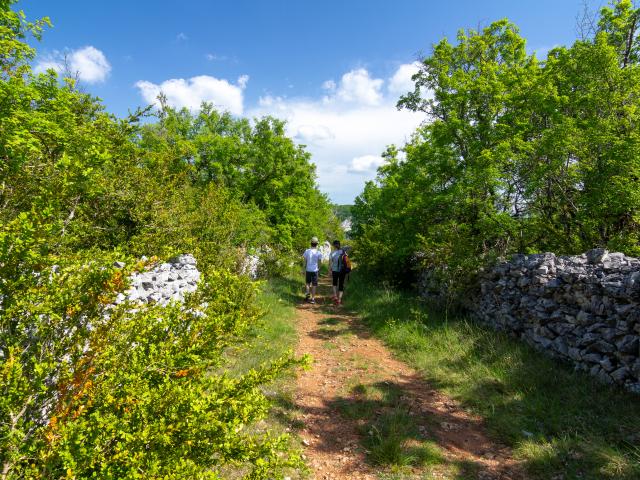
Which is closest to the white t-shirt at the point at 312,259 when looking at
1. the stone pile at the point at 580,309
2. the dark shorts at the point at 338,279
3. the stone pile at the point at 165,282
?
the dark shorts at the point at 338,279

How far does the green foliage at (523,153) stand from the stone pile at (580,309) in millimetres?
1415

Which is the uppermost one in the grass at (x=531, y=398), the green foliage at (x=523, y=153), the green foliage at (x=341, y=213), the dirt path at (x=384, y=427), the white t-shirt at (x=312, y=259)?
the green foliage at (x=341, y=213)

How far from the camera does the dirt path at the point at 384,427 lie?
4.01m

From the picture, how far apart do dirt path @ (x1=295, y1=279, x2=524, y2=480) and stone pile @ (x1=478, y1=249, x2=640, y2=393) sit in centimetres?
249

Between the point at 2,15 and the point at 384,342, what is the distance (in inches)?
370

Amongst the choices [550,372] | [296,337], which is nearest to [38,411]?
[296,337]

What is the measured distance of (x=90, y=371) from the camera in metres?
2.11

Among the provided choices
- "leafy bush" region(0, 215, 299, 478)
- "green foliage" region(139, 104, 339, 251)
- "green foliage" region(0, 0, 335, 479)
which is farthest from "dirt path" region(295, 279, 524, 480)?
"green foliage" region(139, 104, 339, 251)

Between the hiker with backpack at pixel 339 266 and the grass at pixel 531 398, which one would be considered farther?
the hiker with backpack at pixel 339 266

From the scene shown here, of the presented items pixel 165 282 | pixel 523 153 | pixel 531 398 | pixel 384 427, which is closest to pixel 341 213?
pixel 523 153

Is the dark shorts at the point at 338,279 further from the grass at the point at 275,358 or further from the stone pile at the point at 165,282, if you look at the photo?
the stone pile at the point at 165,282

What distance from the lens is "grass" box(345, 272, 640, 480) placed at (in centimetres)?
393

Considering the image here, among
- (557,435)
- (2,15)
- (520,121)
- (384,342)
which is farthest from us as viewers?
(520,121)

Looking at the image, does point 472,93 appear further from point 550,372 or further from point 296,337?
point 296,337
